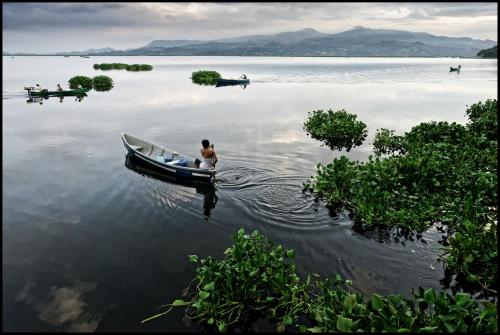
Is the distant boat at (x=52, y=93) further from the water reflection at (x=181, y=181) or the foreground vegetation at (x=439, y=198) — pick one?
the foreground vegetation at (x=439, y=198)

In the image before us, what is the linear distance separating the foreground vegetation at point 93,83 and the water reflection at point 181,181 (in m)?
53.3

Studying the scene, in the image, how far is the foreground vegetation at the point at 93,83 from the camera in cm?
7044

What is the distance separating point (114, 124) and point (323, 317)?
3653 centimetres

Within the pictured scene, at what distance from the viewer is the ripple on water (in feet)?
54.0

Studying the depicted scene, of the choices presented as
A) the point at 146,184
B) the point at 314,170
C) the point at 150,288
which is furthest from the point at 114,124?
the point at 150,288

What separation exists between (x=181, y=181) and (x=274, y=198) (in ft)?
20.9

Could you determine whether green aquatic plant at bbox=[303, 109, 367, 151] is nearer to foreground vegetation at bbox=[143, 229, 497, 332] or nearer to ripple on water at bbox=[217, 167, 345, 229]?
ripple on water at bbox=[217, 167, 345, 229]

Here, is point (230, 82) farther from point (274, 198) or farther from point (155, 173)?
point (274, 198)

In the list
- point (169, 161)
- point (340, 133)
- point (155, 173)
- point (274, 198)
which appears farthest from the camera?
point (340, 133)

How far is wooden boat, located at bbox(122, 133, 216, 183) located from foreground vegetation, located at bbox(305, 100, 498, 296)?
6.26 m

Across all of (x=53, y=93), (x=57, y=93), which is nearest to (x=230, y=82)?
(x=57, y=93)

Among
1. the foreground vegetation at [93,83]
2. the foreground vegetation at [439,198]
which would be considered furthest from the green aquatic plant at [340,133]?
the foreground vegetation at [93,83]

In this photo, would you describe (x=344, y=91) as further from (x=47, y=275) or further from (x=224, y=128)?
(x=47, y=275)

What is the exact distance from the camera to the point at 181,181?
70.8ft
